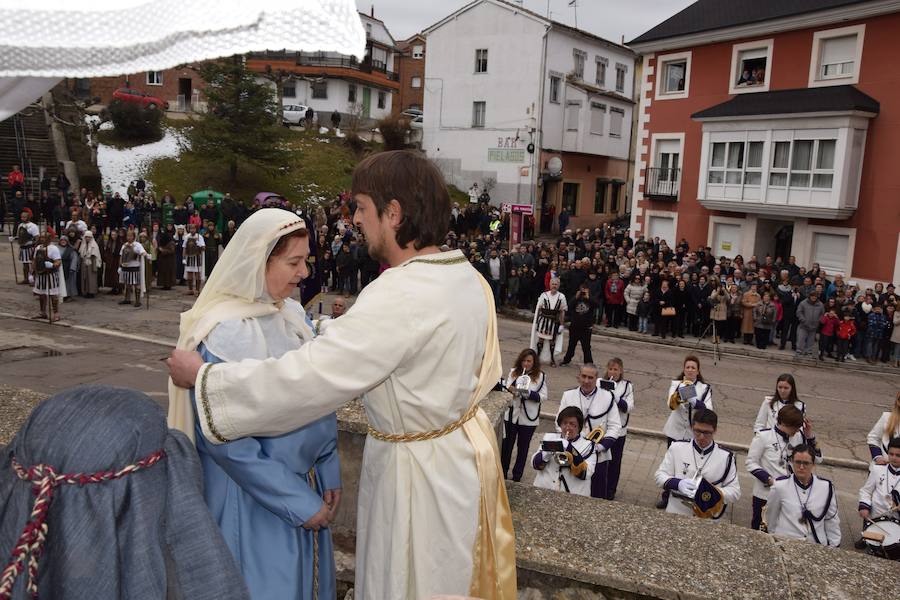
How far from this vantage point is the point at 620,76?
135 ft

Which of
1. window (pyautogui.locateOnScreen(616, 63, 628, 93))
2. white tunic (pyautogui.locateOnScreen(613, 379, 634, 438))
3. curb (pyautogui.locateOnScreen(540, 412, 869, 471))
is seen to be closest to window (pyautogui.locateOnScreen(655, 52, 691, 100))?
window (pyautogui.locateOnScreen(616, 63, 628, 93))

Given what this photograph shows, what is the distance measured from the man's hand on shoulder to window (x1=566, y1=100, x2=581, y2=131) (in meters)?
36.8

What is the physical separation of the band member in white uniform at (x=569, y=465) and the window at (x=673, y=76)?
75.3ft

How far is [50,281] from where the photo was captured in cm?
1497

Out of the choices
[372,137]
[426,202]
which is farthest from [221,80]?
Answer: [426,202]

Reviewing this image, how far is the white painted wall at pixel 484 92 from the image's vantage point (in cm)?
3562

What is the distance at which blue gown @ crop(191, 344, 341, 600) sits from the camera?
7.73 feet

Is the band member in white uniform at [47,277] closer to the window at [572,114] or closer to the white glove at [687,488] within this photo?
the white glove at [687,488]

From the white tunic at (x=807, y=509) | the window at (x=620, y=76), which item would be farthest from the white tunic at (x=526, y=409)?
the window at (x=620, y=76)

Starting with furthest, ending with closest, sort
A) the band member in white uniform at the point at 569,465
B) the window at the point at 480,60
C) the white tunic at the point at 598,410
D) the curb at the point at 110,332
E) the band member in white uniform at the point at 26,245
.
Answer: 1. the window at the point at 480,60
2. the band member in white uniform at the point at 26,245
3. the curb at the point at 110,332
4. the white tunic at the point at 598,410
5. the band member in white uniform at the point at 569,465

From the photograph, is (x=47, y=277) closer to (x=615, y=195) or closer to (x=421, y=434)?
(x=421, y=434)

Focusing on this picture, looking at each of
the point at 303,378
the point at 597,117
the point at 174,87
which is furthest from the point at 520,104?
the point at 303,378

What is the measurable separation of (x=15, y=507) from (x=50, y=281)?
15517 mm

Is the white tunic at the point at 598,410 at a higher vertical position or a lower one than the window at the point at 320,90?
lower
